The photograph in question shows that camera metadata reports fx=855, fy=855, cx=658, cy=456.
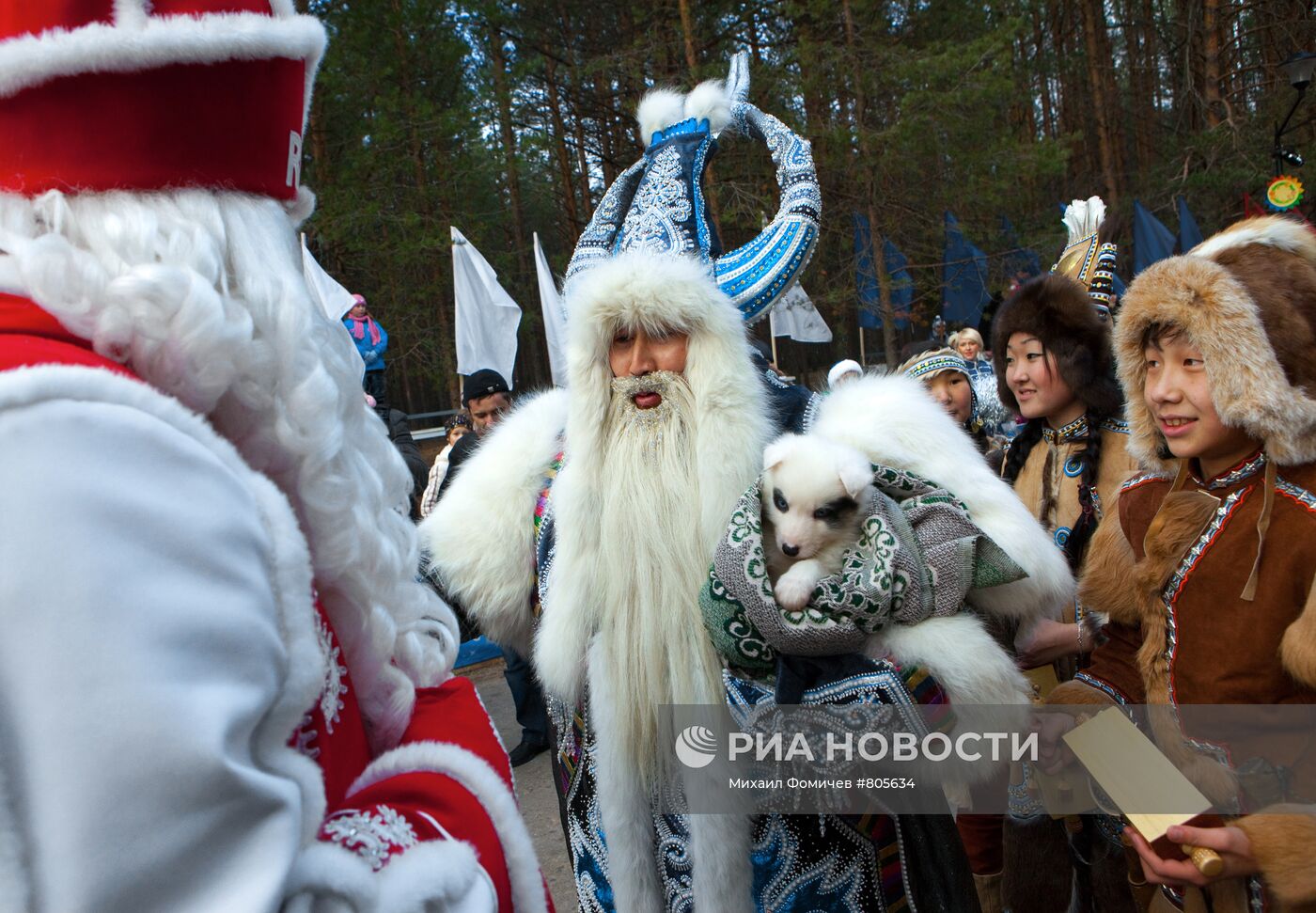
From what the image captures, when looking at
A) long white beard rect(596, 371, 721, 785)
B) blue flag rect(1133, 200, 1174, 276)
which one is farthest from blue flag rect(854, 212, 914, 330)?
long white beard rect(596, 371, 721, 785)

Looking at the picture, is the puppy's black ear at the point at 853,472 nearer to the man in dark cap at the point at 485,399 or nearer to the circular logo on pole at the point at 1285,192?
the man in dark cap at the point at 485,399

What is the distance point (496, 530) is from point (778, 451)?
33.1 inches

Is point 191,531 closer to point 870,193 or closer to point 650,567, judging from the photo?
point 650,567

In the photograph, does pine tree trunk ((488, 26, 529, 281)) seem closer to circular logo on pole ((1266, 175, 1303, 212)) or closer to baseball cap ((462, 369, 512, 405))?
baseball cap ((462, 369, 512, 405))

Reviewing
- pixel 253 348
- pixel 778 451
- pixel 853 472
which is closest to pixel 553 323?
pixel 778 451

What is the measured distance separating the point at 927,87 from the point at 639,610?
35.5 feet

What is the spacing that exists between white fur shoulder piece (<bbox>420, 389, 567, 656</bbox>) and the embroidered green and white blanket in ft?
2.06

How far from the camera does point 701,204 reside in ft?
8.89

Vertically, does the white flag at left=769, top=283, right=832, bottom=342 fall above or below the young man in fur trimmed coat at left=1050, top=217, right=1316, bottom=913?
above

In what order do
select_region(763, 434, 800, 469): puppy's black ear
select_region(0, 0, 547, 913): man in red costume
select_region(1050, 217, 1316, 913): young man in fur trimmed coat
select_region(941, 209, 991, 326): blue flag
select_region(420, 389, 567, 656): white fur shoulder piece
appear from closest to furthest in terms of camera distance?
select_region(0, 0, 547, 913): man in red costume < select_region(1050, 217, 1316, 913): young man in fur trimmed coat < select_region(763, 434, 800, 469): puppy's black ear < select_region(420, 389, 567, 656): white fur shoulder piece < select_region(941, 209, 991, 326): blue flag

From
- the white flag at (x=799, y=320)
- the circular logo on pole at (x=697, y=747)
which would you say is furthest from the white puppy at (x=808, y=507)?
the white flag at (x=799, y=320)

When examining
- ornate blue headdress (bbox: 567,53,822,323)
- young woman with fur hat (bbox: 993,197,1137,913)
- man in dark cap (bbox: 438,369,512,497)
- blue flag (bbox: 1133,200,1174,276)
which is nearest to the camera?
ornate blue headdress (bbox: 567,53,822,323)

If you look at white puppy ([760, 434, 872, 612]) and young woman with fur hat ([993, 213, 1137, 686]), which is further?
young woman with fur hat ([993, 213, 1137, 686])

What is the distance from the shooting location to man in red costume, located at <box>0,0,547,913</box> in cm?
65
